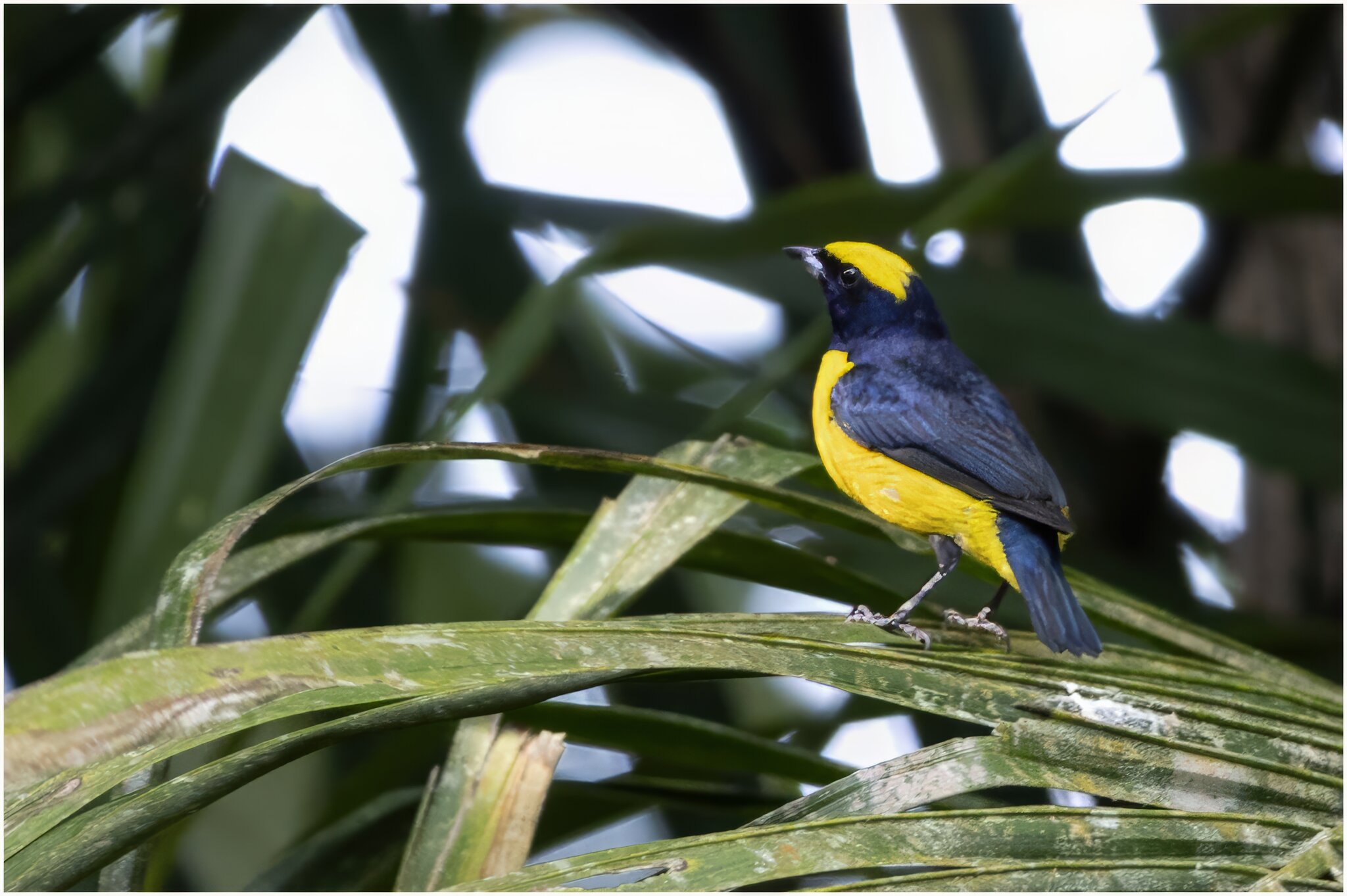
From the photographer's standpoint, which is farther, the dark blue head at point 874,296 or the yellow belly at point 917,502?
the dark blue head at point 874,296

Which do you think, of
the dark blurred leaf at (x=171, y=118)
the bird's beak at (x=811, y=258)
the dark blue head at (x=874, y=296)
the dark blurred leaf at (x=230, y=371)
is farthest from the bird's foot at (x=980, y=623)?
the dark blurred leaf at (x=171, y=118)

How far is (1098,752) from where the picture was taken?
837mm

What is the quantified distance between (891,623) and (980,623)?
0.40ft

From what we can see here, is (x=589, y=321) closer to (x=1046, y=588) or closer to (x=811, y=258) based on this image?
(x=811, y=258)

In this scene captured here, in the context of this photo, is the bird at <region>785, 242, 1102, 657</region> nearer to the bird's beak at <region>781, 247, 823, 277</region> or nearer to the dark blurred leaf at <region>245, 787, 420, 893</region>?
the bird's beak at <region>781, 247, 823, 277</region>

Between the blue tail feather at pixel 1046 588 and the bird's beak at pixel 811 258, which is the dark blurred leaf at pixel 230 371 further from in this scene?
the blue tail feather at pixel 1046 588

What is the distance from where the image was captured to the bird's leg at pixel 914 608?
1007 mm

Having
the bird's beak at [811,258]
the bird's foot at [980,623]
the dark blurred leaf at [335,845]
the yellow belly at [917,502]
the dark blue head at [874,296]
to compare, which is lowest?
the dark blurred leaf at [335,845]

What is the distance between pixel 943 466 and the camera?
1.18 metres

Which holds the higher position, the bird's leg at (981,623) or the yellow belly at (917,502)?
the yellow belly at (917,502)

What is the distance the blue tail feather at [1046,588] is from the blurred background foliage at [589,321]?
30 cm

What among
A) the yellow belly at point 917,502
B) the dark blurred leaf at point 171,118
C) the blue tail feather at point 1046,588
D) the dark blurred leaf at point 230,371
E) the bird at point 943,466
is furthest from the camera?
the dark blurred leaf at point 171,118

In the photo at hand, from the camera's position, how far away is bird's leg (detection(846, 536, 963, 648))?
3.30 feet

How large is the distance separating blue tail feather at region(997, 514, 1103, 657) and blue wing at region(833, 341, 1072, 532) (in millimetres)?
33
